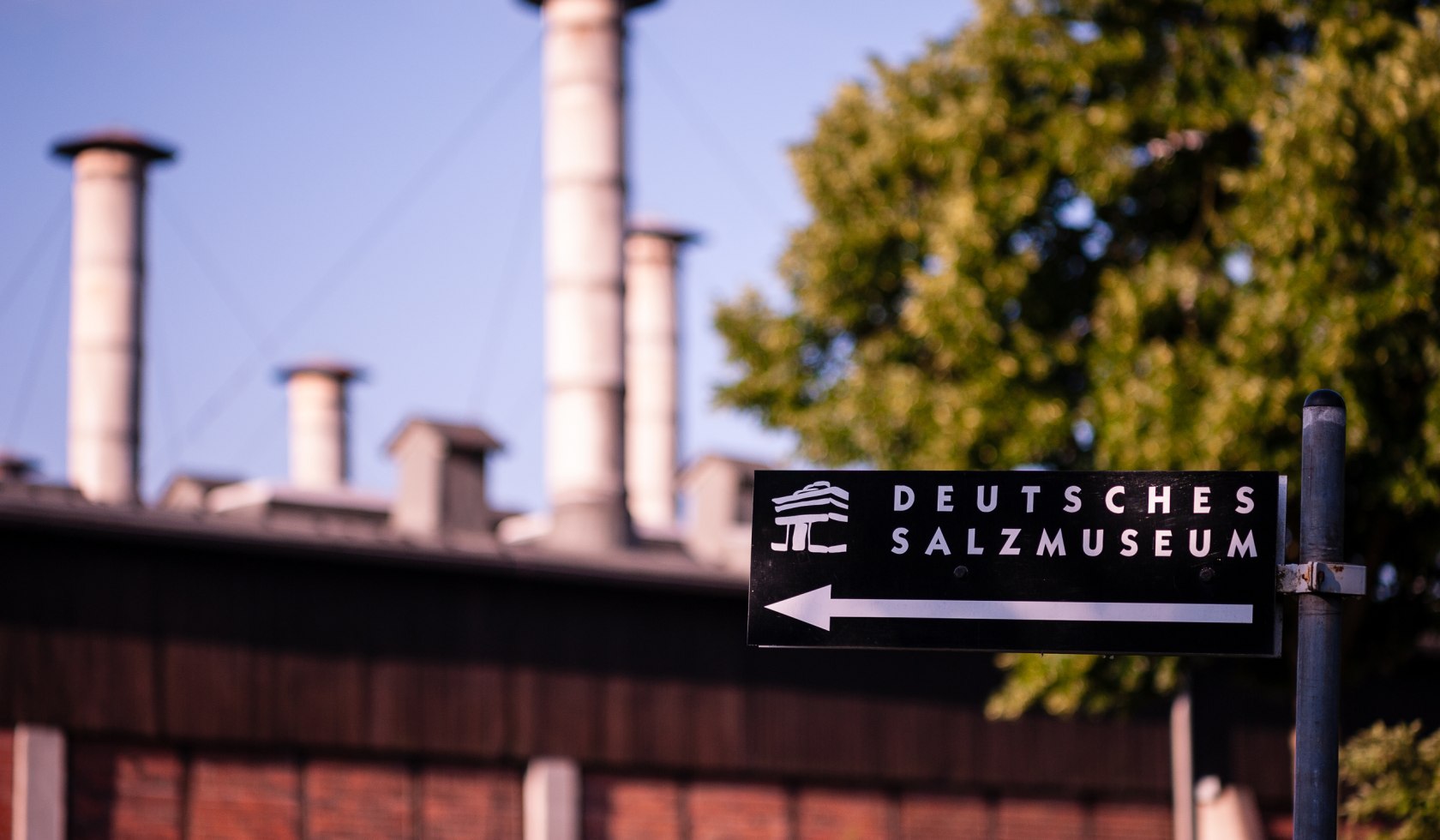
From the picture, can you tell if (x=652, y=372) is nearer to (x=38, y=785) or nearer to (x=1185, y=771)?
(x=38, y=785)

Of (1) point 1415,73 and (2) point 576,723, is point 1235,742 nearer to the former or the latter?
(2) point 576,723

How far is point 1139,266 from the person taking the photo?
20.0 metres

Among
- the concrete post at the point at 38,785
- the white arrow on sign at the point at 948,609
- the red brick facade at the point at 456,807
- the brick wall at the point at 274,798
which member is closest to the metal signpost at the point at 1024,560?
the white arrow on sign at the point at 948,609

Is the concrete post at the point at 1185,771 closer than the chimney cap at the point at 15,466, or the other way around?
the concrete post at the point at 1185,771

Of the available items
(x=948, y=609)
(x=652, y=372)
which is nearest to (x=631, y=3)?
(x=652, y=372)

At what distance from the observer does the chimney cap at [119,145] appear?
4406 centimetres

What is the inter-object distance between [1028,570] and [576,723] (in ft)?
67.9

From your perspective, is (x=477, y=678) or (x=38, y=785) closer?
(x=38, y=785)

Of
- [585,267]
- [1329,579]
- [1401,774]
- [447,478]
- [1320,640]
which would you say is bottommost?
[1401,774]

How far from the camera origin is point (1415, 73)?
59.2ft

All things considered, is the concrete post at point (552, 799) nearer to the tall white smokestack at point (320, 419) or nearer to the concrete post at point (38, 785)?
the concrete post at point (38, 785)

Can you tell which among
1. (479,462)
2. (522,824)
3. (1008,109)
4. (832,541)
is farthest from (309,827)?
(832,541)

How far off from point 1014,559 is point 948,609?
22 cm

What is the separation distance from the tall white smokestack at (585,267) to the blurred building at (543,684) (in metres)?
0.05
